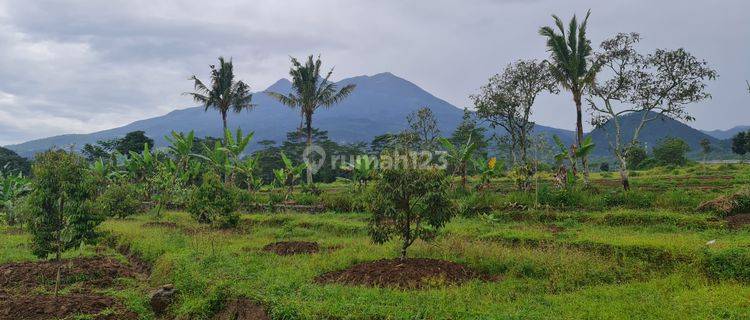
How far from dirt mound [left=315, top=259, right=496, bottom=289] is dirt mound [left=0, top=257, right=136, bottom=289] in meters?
5.37

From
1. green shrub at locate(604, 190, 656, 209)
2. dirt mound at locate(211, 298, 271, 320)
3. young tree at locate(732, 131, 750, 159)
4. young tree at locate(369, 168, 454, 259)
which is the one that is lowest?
dirt mound at locate(211, 298, 271, 320)

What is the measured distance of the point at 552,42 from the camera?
2409 centimetres

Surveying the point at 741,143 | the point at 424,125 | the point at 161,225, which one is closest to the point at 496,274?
the point at 161,225

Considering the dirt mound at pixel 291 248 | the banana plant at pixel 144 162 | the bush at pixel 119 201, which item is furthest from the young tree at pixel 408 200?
the banana plant at pixel 144 162

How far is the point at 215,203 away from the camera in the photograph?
17.7 meters

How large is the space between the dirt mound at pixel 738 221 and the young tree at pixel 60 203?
1556cm

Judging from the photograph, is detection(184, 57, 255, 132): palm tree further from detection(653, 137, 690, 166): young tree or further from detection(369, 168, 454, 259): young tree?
detection(653, 137, 690, 166): young tree

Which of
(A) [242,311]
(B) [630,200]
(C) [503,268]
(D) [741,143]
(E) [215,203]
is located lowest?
(A) [242,311]

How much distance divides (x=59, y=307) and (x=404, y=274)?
239 inches

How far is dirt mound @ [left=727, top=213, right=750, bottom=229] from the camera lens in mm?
12700

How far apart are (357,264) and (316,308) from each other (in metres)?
3.41

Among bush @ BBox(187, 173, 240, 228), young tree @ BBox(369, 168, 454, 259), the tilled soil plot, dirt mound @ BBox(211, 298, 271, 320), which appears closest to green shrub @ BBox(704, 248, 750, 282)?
young tree @ BBox(369, 168, 454, 259)

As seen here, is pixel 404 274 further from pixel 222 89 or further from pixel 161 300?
pixel 222 89

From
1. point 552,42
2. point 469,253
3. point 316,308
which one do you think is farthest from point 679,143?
point 316,308
